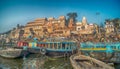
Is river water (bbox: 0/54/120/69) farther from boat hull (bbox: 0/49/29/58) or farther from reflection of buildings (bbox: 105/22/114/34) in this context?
reflection of buildings (bbox: 105/22/114/34)

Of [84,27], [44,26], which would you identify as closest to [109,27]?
[84,27]

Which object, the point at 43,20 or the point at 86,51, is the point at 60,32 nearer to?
the point at 43,20

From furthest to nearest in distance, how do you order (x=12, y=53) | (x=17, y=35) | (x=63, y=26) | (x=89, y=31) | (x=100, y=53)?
(x=17, y=35)
(x=63, y=26)
(x=89, y=31)
(x=12, y=53)
(x=100, y=53)

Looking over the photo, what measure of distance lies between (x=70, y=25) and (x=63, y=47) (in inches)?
268

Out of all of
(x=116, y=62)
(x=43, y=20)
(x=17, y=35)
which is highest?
(x=43, y=20)

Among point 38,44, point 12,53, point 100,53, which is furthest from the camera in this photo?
point 38,44

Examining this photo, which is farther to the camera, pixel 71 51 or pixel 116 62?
pixel 71 51

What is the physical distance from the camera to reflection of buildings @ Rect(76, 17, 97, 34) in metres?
15.3

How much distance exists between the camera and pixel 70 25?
17578mm

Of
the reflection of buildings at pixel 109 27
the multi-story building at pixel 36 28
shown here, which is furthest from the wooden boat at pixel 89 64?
the multi-story building at pixel 36 28

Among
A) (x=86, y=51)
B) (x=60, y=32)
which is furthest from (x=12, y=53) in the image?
(x=60, y=32)

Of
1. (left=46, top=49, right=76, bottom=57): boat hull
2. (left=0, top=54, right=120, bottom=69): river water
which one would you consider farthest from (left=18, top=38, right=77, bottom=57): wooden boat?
(left=0, top=54, right=120, bottom=69): river water

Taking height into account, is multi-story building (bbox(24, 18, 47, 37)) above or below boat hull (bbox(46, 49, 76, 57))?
above

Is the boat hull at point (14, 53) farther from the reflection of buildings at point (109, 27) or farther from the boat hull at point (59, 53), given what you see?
the reflection of buildings at point (109, 27)
